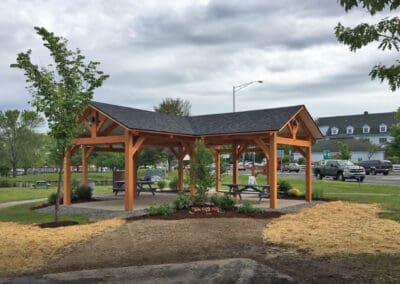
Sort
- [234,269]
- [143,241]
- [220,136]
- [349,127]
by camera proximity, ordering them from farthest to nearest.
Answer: [349,127] < [220,136] < [143,241] < [234,269]

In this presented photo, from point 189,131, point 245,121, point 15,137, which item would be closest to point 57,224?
point 189,131

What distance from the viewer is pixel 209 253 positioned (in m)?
8.92

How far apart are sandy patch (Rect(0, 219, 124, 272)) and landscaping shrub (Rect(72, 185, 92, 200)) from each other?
647cm

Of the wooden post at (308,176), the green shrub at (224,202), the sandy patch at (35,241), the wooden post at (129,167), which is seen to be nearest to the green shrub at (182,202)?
the green shrub at (224,202)

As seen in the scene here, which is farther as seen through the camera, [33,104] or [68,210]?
[68,210]

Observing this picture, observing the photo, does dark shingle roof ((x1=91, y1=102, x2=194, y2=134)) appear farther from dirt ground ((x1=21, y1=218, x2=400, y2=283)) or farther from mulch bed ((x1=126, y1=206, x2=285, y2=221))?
dirt ground ((x1=21, y1=218, x2=400, y2=283))

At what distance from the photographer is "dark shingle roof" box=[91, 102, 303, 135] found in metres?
16.7

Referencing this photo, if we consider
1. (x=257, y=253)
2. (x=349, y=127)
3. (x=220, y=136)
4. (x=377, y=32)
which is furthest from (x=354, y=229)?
(x=349, y=127)

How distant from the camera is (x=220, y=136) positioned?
18.6 meters

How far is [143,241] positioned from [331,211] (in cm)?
815

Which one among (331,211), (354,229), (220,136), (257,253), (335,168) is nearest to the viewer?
(257,253)

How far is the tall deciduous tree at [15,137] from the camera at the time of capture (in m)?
51.1

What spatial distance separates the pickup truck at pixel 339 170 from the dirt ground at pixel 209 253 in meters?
28.3

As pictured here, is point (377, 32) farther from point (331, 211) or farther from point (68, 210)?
point (68, 210)
